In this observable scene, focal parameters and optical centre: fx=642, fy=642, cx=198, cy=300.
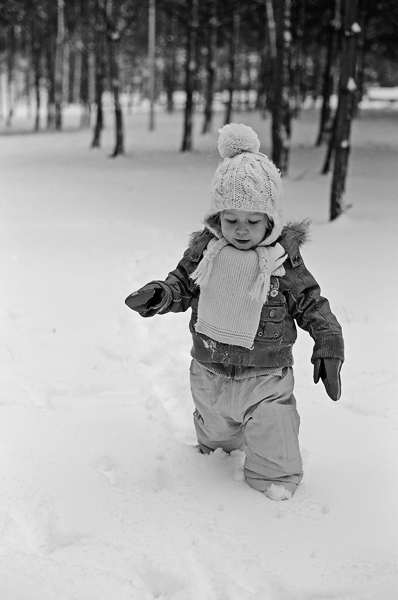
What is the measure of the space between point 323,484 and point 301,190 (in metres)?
10.0

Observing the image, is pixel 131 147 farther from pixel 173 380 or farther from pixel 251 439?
pixel 251 439

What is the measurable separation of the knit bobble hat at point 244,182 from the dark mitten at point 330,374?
0.56m

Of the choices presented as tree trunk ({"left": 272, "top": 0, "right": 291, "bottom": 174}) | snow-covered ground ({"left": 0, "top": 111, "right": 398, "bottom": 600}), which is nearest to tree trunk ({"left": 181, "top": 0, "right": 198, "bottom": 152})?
tree trunk ({"left": 272, "top": 0, "right": 291, "bottom": 174})

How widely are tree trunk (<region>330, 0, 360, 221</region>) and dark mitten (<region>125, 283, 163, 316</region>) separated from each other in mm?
7007

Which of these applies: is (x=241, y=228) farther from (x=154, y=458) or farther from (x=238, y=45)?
(x=238, y=45)

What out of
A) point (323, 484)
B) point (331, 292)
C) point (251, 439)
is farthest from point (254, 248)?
point (331, 292)

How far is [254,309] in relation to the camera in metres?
2.71

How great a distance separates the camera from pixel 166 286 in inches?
110

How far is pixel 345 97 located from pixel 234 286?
702cm

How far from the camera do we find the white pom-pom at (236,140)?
2812 millimetres

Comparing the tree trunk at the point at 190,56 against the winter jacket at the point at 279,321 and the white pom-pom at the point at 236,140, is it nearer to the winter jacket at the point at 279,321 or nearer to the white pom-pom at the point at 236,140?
the white pom-pom at the point at 236,140

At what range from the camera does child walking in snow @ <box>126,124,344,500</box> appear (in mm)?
2691

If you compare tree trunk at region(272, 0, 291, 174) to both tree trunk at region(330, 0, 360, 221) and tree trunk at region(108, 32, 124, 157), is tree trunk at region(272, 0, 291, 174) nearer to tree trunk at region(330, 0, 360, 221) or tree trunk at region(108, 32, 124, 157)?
tree trunk at region(330, 0, 360, 221)

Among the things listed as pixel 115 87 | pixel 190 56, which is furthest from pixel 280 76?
pixel 115 87
